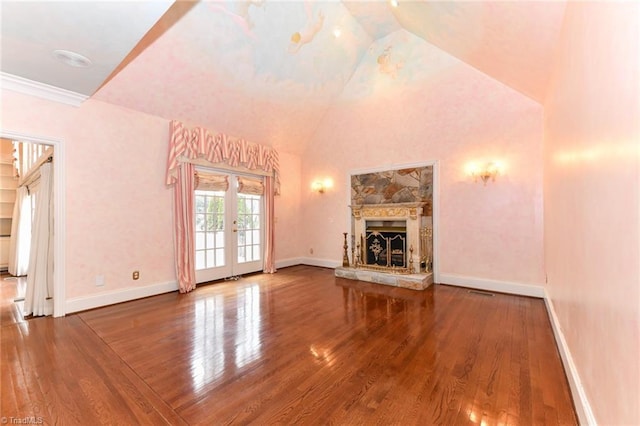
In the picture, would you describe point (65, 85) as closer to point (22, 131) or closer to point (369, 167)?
point (22, 131)

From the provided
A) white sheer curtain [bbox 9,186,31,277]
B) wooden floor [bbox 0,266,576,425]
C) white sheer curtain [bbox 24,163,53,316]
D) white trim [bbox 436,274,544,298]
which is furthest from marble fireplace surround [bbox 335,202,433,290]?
white sheer curtain [bbox 9,186,31,277]

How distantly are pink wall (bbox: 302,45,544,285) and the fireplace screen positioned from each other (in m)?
0.70

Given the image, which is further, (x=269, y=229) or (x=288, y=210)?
(x=288, y=210)

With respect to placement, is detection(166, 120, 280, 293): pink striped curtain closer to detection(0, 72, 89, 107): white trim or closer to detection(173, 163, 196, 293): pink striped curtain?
detection(173, 163, 196, 293): pink striped curtain

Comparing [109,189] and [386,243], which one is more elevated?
[109,189]

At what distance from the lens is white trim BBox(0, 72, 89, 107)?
287 cm

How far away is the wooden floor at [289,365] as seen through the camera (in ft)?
5.36

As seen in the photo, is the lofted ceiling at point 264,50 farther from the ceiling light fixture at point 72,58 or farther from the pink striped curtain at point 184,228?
the pink striped curtain at point 184,228

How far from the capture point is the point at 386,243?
207 inches

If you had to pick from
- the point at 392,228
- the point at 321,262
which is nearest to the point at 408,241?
the point at 392,228

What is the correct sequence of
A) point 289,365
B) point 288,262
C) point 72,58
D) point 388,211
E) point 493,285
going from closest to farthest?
1. point 289,365
2. point 72,58
3. point 493,285
4. point 388,211
5. point 288,262

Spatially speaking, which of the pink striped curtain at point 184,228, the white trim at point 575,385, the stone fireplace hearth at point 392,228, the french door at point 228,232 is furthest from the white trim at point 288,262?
the white trim at point 575,385

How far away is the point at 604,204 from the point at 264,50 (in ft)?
14.1

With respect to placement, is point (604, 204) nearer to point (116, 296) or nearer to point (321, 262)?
point (116, 296)
